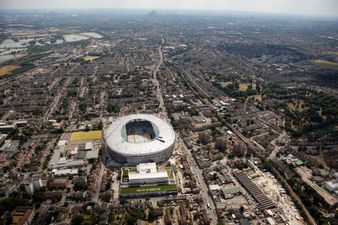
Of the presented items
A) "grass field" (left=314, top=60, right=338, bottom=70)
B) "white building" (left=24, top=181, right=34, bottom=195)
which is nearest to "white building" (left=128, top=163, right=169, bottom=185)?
"white building" (left=24, top=181, right=34, bottom=195)

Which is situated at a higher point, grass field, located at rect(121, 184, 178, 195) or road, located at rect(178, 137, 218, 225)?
grass field, located at rect(121, 184, 178, 195)

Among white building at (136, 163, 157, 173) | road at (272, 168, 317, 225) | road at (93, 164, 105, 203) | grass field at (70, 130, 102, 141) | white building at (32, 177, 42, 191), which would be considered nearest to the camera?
road at (272, 168, 317, 225)

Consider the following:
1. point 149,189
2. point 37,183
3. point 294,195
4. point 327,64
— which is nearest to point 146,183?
point 149,189

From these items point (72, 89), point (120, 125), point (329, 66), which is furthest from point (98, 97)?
point (329, 66)

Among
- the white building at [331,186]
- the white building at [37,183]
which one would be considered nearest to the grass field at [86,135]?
the white building at [37,183]

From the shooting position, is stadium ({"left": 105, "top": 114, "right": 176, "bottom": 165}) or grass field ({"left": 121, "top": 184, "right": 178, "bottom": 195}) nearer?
grass field ({"left": 121, "top": 184, "right": 178, "bottom": 195})

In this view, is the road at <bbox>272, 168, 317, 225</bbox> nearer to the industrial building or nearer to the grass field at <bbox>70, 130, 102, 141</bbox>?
the industrial building

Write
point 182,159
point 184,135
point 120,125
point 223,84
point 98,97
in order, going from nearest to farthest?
point 182,159, point 120,125, point 184,135, point 98,97, point 223,84

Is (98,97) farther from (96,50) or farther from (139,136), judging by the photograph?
(96,50)
